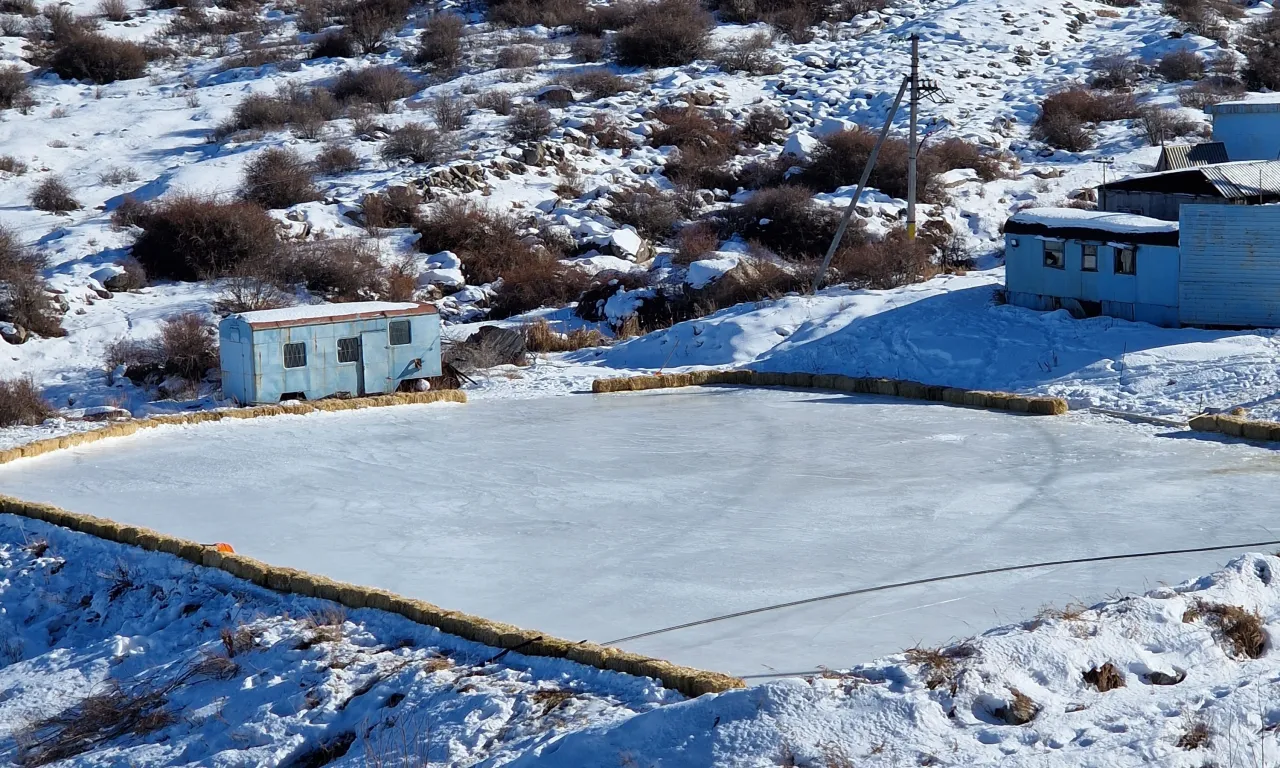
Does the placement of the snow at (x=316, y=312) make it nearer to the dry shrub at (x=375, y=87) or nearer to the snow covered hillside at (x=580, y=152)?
the snow covered hillside at (x=580, y=152)

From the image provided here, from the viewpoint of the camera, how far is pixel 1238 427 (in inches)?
597

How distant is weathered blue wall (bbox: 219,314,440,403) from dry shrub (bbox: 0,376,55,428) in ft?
9.29

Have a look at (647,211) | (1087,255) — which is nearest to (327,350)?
(1087,255)

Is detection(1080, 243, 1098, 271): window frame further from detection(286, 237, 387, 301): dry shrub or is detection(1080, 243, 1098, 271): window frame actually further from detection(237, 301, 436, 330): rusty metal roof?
detection(286, 237, 387, 301): dry shrub

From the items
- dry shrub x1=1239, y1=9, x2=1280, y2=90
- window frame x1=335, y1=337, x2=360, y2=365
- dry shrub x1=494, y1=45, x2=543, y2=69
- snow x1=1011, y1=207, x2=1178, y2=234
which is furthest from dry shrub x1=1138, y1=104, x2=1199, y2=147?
window frame x1=335, y1=337, x2=360, y2=365

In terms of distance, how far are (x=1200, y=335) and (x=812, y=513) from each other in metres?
9.42

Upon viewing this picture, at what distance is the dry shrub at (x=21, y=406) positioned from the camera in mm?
19609

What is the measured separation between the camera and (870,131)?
3506cm

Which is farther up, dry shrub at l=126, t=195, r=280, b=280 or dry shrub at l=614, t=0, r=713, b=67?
dry shrub at l=614, t=0, r=713, b=67

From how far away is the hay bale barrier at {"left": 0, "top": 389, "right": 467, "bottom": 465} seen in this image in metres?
16.0

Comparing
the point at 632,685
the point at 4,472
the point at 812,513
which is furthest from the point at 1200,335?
the point at 4,472

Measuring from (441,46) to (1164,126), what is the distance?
20.0 m

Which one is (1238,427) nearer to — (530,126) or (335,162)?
(530,126)

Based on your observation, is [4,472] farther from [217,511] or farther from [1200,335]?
[1200,335]
